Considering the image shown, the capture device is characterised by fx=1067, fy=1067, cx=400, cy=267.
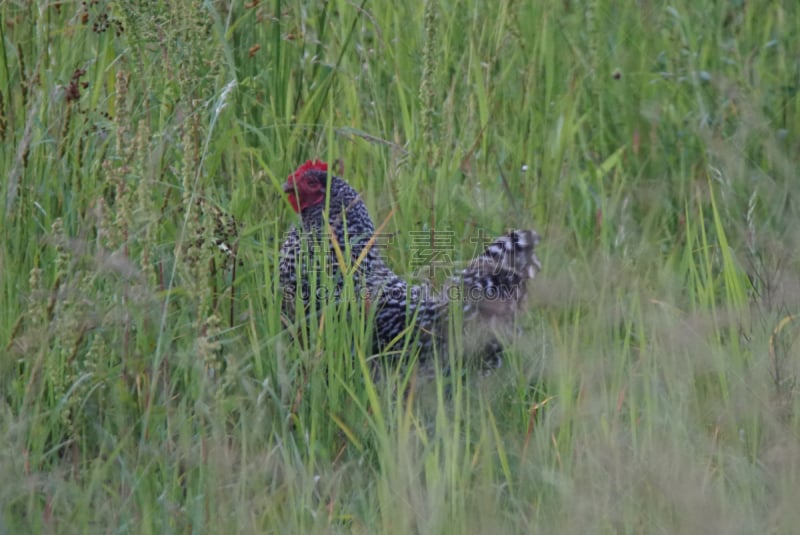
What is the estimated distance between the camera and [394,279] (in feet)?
11.2

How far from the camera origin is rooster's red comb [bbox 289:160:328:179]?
3.48 m

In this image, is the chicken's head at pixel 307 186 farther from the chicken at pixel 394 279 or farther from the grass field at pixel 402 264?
the grass field at pixel 402 264

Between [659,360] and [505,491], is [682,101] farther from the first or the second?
[505,491]

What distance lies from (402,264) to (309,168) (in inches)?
18.3

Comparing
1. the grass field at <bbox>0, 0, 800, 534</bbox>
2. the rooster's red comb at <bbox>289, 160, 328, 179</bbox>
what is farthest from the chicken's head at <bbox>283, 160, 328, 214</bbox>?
the grass field at <bbox>0, 0, 800, 534</bbox>

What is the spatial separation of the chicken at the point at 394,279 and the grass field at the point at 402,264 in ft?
0.32

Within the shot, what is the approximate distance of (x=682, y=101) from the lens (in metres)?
4.46

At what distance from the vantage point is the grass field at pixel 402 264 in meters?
2.37

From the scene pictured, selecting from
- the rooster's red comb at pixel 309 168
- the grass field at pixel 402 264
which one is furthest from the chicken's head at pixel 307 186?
the grass field at pixel 402 264

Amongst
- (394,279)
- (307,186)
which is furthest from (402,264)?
(307,186)

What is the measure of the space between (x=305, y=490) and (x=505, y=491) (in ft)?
1.69

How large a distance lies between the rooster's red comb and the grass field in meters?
0.09

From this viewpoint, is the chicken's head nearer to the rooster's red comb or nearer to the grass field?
the rooster's red comb

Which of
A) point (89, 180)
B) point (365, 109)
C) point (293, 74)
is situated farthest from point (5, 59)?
point (365, 109)
